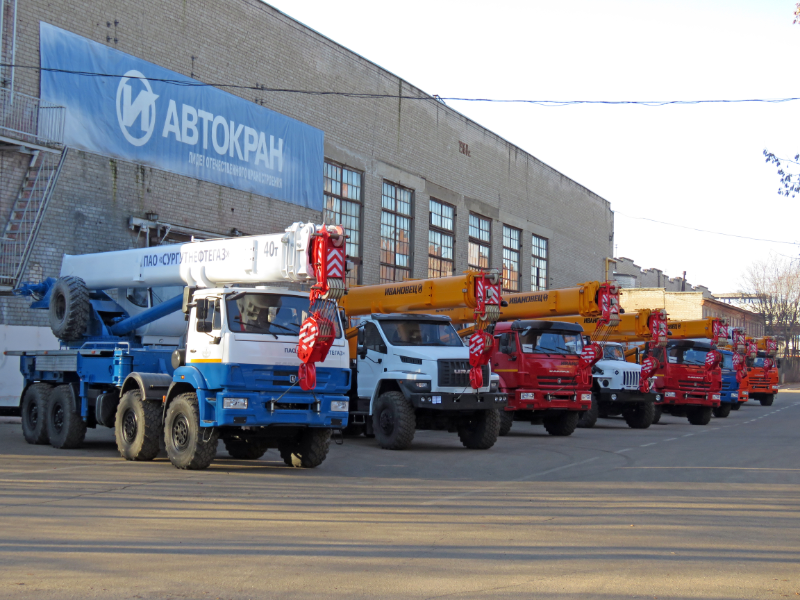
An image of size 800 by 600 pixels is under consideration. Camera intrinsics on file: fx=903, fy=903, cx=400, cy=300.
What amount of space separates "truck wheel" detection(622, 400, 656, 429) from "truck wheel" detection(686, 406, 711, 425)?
10.6ft

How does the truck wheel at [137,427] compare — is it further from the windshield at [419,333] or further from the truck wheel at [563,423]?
the truck wheel at [563,423]

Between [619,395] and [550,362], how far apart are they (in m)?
4.36

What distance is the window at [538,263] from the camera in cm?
4847

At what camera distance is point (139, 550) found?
725cm

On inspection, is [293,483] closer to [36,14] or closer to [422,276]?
[36,14]

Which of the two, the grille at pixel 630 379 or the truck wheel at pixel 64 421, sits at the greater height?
the grille at pixel 630 379

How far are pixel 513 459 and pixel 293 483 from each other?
198 inches

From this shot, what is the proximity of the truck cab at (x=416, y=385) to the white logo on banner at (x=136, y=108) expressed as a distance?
9.89m

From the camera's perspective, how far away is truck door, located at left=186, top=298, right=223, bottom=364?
1218cm

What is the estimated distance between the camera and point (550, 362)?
804 inches

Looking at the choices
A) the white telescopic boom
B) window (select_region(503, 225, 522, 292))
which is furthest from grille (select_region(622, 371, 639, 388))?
window (select_region(503, 225, 522, 292))

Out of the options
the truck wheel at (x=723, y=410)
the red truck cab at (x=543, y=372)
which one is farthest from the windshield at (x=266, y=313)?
the truck wheel at (x=723, y=410)

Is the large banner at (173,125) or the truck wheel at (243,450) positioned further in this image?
the large banner at (173,125)

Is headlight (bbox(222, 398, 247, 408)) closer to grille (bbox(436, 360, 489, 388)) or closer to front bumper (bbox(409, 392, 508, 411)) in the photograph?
front bumper (bbox(409, 392, 508, 411))
